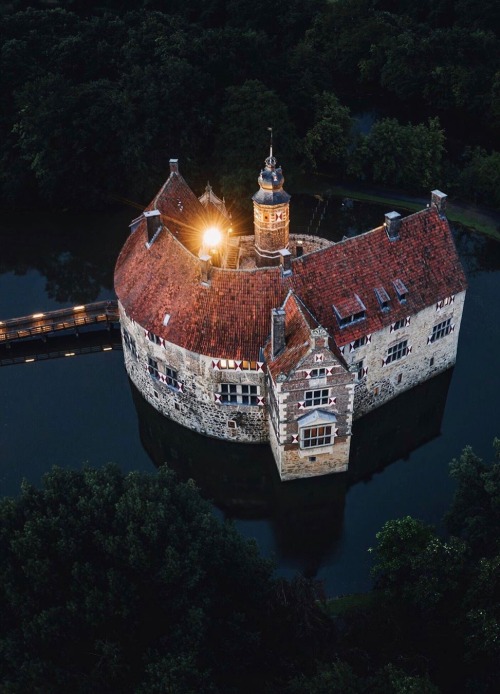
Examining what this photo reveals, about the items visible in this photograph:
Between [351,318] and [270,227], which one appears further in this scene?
[270,227]

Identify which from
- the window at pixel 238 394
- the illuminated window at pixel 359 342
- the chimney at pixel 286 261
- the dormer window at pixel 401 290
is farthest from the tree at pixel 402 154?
the window at pixel 238 394

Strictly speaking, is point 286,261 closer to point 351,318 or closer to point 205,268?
point 205,268

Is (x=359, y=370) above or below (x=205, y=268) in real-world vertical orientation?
below

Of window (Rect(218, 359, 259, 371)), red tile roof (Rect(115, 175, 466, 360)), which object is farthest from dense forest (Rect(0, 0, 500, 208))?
window (Rect(218, 359, 259, 371))

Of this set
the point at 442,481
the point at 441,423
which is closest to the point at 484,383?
the point at 441,423

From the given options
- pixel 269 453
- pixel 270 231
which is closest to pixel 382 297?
pixel 270 231

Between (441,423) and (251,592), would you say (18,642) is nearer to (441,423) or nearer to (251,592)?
(251,592)
